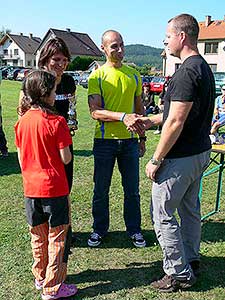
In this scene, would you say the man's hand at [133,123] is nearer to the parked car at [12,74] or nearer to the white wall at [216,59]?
the parked car at [12,74]

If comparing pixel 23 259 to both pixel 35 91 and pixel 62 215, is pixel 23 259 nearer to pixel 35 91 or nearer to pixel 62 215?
pixel 62 215

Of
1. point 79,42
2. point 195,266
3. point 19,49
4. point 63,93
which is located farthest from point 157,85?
point 19,49

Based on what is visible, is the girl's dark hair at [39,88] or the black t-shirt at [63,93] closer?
the girl's dark hair at [39,88]

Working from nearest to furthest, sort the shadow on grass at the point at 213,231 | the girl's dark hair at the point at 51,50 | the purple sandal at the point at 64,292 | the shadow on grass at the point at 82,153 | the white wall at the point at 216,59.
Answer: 1. the purple sandal at the point at 64,292
2. the girl's dark hair at the point at 51,50
3. the shadow on grass at the point at 213,231
4. the shadow on grass at the point at 82,153
5. the white wall at the point at 216,59

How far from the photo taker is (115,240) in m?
3.75

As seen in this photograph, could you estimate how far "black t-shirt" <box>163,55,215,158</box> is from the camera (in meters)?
2.46

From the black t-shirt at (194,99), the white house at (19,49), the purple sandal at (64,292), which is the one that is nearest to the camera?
the black t-shirt at (194,99)

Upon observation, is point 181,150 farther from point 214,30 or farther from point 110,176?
point 214,30

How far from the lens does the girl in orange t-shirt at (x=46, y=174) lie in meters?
2.49

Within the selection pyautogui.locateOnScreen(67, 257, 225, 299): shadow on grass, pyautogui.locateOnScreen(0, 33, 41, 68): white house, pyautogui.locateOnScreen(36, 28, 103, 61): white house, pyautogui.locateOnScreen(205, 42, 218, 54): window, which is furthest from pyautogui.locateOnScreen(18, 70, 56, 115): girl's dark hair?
pyautogui.locateOnScreen(0, 33, 41, 68): white house

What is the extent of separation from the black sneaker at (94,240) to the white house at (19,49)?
223 feet

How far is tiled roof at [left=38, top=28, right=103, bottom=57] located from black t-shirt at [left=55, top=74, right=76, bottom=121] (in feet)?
194

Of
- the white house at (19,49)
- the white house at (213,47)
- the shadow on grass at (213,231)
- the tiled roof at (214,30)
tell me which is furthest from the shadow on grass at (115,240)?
the white house at (19,49)

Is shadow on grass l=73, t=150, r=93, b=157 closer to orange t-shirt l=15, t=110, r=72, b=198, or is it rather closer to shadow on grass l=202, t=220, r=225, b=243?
shadow on grass l=202, t=220, r=225, b=243
